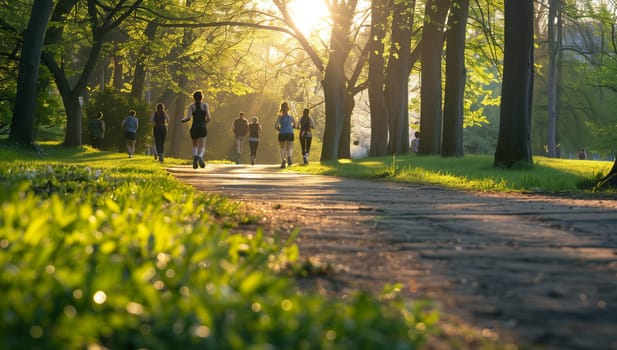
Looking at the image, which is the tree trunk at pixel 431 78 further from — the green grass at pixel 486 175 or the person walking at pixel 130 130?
the person walking at pixel 130 130

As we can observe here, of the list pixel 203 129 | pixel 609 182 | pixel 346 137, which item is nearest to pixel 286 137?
pixel 203 129

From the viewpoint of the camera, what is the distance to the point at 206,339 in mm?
2070

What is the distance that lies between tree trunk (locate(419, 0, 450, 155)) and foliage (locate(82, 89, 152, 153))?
646 inches

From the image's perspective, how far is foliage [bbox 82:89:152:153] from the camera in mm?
35906

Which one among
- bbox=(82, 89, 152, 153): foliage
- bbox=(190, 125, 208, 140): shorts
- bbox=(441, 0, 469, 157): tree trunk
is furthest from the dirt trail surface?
bbox=(82, 89, 152, 153): foliage

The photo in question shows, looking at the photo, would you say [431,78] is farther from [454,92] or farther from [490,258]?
[490,258]

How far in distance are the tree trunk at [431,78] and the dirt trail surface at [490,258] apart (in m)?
16.9

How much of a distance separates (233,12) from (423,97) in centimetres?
789

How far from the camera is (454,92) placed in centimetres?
2231

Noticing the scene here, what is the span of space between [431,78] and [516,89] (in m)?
8.90

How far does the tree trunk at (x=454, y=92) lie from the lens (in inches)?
859

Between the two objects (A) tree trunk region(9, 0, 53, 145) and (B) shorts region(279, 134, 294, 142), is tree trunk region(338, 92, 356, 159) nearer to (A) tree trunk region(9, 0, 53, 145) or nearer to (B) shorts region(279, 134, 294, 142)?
(B) shorts region(279, 134, 294, 142)

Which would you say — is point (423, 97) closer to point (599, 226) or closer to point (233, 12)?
point (233, 12)

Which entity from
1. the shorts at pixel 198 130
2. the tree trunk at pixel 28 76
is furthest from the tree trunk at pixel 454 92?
the tree trunk at pixel 28 76
